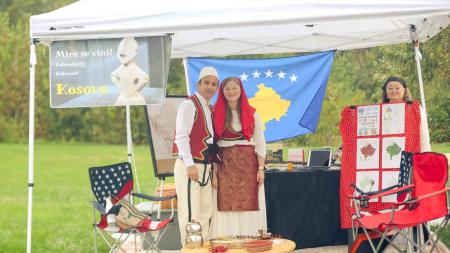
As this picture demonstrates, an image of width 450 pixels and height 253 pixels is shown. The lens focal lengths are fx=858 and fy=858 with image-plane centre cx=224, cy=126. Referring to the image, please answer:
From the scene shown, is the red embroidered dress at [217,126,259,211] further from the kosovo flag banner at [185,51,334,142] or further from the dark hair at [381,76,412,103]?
the kosovo flag banner at [185,51,334,142]

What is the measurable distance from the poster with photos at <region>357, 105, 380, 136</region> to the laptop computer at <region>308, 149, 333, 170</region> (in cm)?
40

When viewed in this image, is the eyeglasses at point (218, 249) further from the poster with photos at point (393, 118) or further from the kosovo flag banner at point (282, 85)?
the kosovo flag banner at point (282, 85)

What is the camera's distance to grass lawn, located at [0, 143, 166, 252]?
27.8ft

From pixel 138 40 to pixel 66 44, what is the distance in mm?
460

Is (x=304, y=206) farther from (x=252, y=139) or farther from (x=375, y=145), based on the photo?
(x=252, y=139)

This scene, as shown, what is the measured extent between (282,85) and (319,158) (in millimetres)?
1855

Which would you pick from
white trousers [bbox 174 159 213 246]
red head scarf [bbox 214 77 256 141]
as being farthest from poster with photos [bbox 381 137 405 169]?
white trousers [bbox 174 159 213 246]

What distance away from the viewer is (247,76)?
8.37 metres

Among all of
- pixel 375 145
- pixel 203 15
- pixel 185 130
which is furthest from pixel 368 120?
pixel 203 15

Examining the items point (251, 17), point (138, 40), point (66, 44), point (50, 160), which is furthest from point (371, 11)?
point (50, 160)

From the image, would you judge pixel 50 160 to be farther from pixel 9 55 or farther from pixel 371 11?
pixel 371 11

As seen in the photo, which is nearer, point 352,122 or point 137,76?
point 137,76

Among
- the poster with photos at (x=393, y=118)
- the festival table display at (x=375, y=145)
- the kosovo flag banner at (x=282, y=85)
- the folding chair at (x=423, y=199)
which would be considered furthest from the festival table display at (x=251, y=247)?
the kosovo flag banner at (x=282, y=85)

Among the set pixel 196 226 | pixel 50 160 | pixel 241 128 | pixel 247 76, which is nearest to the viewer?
pixel 196 226
